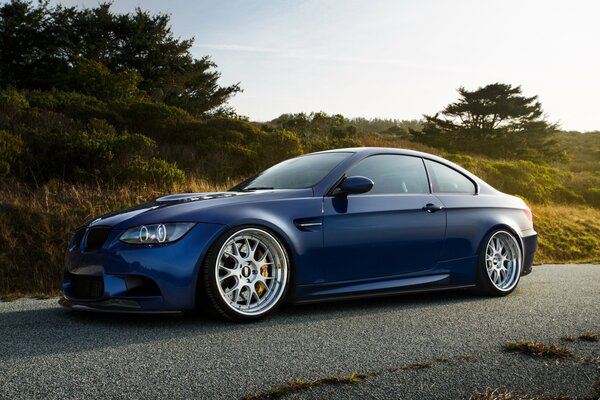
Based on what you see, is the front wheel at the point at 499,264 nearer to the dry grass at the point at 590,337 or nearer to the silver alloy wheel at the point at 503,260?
the silver alloy wheel at the point at 503,260

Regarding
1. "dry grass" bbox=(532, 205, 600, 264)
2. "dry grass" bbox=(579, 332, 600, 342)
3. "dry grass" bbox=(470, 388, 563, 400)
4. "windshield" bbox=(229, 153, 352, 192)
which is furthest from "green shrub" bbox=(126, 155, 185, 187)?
"dry grass" bbox=(470, 388, 563, 400)

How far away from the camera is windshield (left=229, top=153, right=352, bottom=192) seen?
5668 mm

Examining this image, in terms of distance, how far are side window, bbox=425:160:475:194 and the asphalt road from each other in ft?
3.84

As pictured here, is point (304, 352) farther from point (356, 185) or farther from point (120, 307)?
point (356, 185)

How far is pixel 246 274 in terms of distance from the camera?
489 centimetres

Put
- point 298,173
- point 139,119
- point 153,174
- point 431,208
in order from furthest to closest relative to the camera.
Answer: point 139,119 → point 153,174 → point 431,208 → point 298,173

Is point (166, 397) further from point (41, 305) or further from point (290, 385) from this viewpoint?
point (41, 305)

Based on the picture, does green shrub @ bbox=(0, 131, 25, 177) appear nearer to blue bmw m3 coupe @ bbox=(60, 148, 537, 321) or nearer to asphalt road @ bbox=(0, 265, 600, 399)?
asphalt road @ bbox=(0, 265, 600, 399)

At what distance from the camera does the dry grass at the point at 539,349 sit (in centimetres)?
400

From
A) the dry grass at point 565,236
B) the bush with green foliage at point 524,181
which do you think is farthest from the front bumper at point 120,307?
the bush with green foliage at point 524,181

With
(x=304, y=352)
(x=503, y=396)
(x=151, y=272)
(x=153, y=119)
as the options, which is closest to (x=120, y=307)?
(x=151, y=272)

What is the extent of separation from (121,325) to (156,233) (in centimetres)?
74

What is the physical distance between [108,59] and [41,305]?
102ft

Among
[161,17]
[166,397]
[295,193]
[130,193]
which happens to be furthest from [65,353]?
[161,17]
